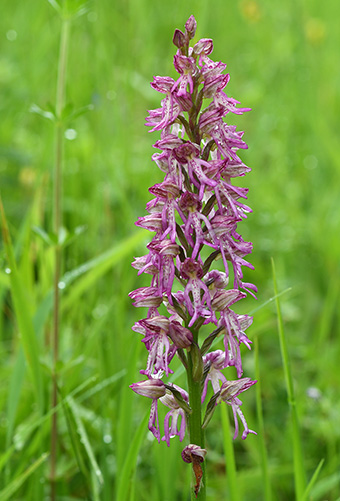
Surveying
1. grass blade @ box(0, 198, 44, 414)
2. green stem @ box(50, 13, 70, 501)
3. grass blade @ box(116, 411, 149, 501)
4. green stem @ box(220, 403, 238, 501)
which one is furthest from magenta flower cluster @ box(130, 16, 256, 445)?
green stem @ box(50, 13, 70, 501)

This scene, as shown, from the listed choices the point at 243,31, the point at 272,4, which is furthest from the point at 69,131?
the point at 272,4

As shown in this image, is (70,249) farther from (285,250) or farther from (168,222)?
(168,222)

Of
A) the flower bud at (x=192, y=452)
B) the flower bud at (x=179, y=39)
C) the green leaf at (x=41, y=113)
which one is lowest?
the flower bud at (x=192, y=452)

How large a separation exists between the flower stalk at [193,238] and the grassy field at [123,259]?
242 mm

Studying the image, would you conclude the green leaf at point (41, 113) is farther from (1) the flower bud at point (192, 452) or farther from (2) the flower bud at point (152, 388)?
(1) the flower bud at point (192, 452)

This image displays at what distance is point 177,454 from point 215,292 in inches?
32.7

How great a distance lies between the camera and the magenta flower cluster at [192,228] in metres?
1.50

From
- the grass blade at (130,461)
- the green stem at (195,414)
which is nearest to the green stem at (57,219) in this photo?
the grass blade at (130,461)

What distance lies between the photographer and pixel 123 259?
3545 millimetres

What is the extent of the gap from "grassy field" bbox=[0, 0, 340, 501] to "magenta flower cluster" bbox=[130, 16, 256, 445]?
0.22 m

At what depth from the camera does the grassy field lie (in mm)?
2297

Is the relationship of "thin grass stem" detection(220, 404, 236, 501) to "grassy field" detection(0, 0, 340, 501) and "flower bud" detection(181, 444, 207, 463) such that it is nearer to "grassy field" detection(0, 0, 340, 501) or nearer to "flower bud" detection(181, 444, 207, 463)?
"grassy field" detection(0, 0, 340, 501)

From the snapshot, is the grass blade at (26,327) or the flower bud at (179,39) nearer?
the flower bud at (179,39)

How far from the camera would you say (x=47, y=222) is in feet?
15.2
